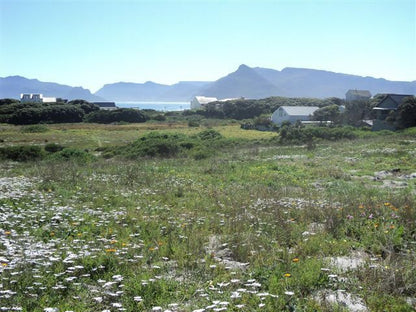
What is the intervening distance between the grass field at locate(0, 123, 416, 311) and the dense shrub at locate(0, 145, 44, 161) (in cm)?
1850

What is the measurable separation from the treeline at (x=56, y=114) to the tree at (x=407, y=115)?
6302 cm

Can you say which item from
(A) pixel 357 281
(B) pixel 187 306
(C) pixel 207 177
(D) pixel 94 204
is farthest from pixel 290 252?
A: (C) pixel 207 177

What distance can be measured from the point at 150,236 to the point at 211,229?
151 cm

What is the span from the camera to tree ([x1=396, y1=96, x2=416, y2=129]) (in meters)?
53.8

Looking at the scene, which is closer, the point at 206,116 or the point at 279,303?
the point at 279,303

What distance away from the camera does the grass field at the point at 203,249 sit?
5.44m

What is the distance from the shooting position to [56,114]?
300 feet

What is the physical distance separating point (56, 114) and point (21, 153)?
6297cm

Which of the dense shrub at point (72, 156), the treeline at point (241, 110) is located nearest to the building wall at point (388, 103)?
the treeline at point (241, 110)

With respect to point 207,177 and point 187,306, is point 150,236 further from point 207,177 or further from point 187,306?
point 207,177

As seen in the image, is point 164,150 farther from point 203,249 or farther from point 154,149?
point 203,249

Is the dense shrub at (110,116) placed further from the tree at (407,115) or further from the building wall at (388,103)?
the tree at (407,115)

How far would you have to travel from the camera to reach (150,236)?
27.9ft

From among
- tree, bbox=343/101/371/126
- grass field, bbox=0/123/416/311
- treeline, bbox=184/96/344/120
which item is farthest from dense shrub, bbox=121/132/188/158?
treeline, bbox=184/96/344/120
